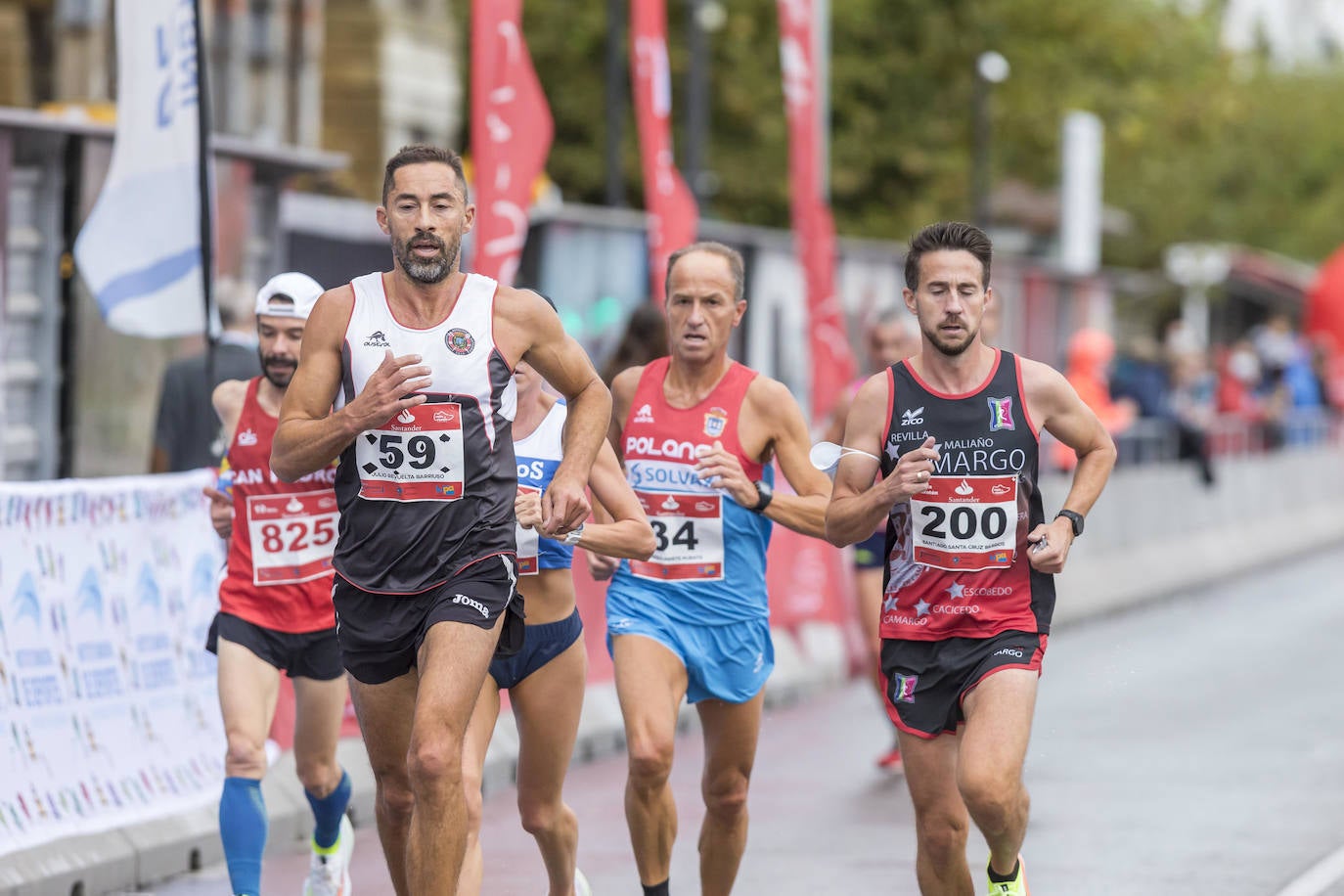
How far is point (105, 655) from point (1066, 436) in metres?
3.94

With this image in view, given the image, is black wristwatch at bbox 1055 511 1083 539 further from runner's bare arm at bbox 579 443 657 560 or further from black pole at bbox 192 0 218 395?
black pole at bbox 192 0 218 395

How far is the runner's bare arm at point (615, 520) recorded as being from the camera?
22.5 feet

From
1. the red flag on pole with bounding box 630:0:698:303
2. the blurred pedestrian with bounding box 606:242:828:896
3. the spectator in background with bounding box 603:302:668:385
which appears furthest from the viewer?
the red flag on pole with bounding box 630:0:698:303

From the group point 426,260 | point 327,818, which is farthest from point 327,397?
point 327,818

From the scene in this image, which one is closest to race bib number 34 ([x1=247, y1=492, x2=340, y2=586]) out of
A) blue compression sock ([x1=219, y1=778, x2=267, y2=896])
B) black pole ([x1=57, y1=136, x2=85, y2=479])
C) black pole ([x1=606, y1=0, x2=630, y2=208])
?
blue compression sock ([x1=219, y1=778, x2=267, y2=896])

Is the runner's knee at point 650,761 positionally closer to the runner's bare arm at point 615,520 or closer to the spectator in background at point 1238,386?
the runner's bare arm at point 615,520

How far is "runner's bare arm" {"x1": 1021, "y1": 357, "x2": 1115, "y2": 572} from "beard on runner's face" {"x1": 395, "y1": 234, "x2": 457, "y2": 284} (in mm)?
1689

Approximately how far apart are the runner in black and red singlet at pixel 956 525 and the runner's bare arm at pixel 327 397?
→ 140 centimetres

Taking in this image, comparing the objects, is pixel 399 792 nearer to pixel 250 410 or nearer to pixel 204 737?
pixel 250 410

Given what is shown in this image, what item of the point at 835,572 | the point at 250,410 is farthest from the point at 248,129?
the point at 250,410

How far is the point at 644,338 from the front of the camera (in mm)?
10891

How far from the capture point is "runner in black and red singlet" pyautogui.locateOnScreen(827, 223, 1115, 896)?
664 centimetres

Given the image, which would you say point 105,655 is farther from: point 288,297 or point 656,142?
point 656,142

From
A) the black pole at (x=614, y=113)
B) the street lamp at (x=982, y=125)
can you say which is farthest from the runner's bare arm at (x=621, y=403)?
the street lamp at (x=982, y=125)
